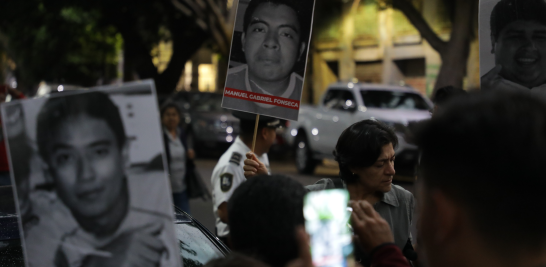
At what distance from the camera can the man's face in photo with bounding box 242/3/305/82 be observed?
3562 mm

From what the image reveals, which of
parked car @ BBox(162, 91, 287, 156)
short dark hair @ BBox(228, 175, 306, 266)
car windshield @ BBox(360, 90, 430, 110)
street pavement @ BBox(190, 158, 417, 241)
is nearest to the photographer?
short dark hair @ BBox(228, 175, 306, 266)

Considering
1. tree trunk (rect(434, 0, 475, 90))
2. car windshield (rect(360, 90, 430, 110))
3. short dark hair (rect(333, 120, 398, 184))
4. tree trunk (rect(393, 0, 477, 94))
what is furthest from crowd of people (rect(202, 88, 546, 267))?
car windshield (rect(360, 90, 430, 110))

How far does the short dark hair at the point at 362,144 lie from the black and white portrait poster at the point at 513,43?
2.22ft

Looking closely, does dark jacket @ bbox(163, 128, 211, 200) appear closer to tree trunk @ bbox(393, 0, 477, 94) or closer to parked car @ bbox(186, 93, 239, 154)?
tree trunk @ bbox(393, 0, 477, 94)

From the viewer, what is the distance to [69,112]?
1.73m

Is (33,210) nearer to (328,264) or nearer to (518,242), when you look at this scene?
(328,264)

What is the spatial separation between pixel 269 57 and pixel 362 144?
730 mm

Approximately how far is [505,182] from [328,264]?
1.72 ft

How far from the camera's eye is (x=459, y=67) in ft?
39.6

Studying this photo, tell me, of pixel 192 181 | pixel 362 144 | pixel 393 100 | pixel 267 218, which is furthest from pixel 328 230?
pixel 393 100

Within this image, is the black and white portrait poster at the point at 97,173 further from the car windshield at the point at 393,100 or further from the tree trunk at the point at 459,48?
the car windshield at the point at 393,100

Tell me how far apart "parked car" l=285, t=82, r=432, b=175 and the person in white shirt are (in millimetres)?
7805

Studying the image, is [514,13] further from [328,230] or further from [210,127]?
[210,127]

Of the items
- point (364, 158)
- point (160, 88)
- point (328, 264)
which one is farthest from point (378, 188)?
point (160, 88)
